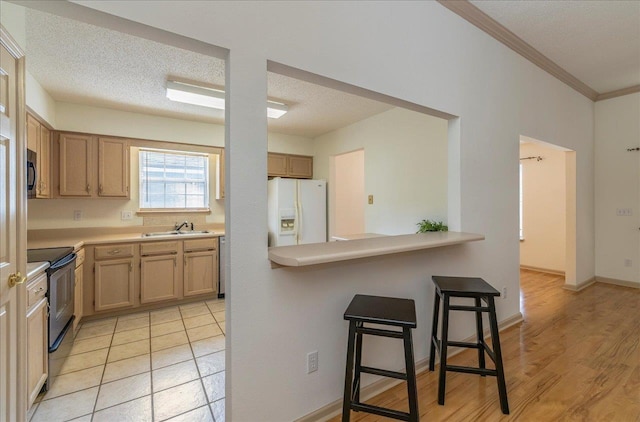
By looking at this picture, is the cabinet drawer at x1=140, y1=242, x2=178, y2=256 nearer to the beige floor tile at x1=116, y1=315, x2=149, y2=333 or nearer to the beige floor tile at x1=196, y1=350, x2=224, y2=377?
the beige floor tile at x1=116, y1=315, x2=149, y2=333

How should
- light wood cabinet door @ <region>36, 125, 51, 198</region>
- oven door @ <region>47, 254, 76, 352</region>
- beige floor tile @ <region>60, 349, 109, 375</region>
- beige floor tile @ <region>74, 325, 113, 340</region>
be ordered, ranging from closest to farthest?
oven door @ <region>47, 254, 76, 352</region>, beige floor tile @ <region>60, 349, 109, 375</region>, beige floor tile @ <region>74, 325, 113, 340</region>, light wood cabinet door @ <region>36, 125, 51, 198</region>

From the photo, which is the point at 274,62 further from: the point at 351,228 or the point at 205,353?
the point at 351,228

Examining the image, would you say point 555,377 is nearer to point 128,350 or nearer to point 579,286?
point 579,286

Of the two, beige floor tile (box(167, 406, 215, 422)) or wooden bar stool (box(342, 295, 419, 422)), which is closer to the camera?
wooden bar stool (box(342, 295, 419, 422))

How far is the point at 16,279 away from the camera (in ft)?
4.45

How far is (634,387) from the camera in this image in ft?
6.33

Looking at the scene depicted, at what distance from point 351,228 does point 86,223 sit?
4.10m

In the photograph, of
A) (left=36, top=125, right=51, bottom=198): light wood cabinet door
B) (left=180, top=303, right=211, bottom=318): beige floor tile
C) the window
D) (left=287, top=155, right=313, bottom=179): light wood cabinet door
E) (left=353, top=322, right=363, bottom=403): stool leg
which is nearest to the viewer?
(left=353, top=322, right=363, bottom=403): stool leg

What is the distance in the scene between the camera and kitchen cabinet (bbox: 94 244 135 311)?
3223 millimetres

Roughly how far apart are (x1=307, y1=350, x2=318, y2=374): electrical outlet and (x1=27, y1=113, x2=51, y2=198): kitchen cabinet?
10.5ft

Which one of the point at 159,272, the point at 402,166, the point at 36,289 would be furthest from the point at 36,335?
the point at 402,166

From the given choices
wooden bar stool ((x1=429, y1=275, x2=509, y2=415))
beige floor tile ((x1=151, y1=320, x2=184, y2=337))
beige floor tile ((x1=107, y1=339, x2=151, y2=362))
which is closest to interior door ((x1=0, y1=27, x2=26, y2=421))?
beige floor tile ((x1=107, y1=339, x2=151, y2=362))

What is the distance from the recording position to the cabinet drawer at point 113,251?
10.6 feet

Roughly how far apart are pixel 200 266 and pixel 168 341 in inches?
47.9
